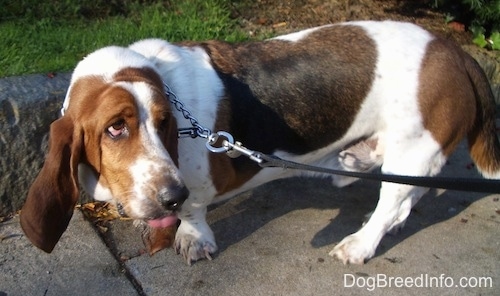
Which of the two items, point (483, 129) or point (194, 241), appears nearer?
point (194, 241)

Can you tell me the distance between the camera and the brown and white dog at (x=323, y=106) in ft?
11.4

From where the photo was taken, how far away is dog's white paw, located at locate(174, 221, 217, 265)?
12.6 ft

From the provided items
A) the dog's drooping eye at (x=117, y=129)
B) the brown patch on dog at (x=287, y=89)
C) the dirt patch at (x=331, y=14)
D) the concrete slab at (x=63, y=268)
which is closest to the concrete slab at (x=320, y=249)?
the concrete slab at (x=63, y=268)

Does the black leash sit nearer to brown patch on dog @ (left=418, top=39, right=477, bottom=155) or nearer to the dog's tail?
brown patch on dog @ (left=418, top=39, right=477, bottom=155)

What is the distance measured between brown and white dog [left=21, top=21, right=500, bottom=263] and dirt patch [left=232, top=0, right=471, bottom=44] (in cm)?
213

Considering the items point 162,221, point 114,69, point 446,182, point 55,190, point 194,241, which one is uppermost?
point 446,182

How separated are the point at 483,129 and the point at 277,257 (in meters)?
1.49

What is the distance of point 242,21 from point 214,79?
2576 millimetres

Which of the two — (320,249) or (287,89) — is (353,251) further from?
(287,89)

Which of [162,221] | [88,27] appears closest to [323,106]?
[162,221]

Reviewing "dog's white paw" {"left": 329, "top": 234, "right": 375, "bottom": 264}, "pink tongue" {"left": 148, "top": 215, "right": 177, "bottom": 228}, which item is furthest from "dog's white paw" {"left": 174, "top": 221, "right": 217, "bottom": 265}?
"dog's white paw" {"left": 329, "top": 234, "right": 375, "bottom": 264}

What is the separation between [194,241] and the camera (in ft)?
12.5

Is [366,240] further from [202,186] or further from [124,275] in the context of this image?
[124,275]

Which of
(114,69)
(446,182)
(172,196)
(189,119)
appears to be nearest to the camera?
(446,182)
